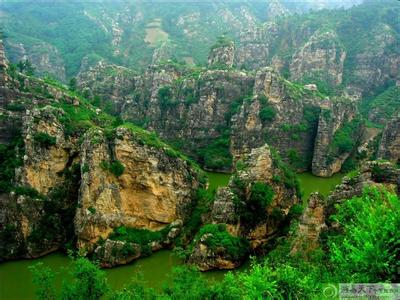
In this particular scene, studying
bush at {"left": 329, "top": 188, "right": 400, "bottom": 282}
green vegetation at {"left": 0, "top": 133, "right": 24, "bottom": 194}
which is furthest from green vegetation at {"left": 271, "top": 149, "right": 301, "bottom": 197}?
bush at {"left": 329, "top": 188, "right": 400, "bottom": 282}

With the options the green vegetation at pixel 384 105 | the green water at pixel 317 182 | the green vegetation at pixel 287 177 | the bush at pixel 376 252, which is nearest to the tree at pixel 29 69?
the green water at pixel 317 182

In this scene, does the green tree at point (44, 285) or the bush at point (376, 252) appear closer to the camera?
the bush at point (376, 252)

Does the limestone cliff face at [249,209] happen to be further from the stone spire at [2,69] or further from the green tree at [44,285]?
the stone spire at [2,69]

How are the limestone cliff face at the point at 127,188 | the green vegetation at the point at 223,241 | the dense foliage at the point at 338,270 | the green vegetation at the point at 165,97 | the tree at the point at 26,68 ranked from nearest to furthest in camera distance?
1. the dense foliage at the point at 338,270
2. the green vegetation at the point at 223,241
3. the limestone cliff face at the point at 127,188
4. the tree at the point at 26,68
5. the green vegetation at the point at 165,97

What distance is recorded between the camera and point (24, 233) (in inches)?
1463

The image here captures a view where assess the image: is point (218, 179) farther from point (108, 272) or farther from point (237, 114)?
point (108, 272)

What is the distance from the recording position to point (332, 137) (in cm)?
6619

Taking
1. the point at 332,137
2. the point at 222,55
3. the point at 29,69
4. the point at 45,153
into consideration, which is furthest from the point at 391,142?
the point at 29,69

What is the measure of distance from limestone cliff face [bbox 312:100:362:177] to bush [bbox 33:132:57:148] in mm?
35376

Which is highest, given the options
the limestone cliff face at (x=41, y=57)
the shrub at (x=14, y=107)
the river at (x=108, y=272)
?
the shrub at (x=14, y=107)

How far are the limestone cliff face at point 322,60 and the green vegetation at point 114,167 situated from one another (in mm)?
67307

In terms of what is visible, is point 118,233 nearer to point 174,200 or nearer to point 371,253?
point 174,200

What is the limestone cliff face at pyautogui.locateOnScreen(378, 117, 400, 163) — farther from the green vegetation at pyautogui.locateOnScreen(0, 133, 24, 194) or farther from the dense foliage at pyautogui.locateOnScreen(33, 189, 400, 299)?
the green vegetation at pyautogui.locateOnScreen(0, 133, 24, 194)

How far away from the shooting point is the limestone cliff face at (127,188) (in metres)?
37.1
